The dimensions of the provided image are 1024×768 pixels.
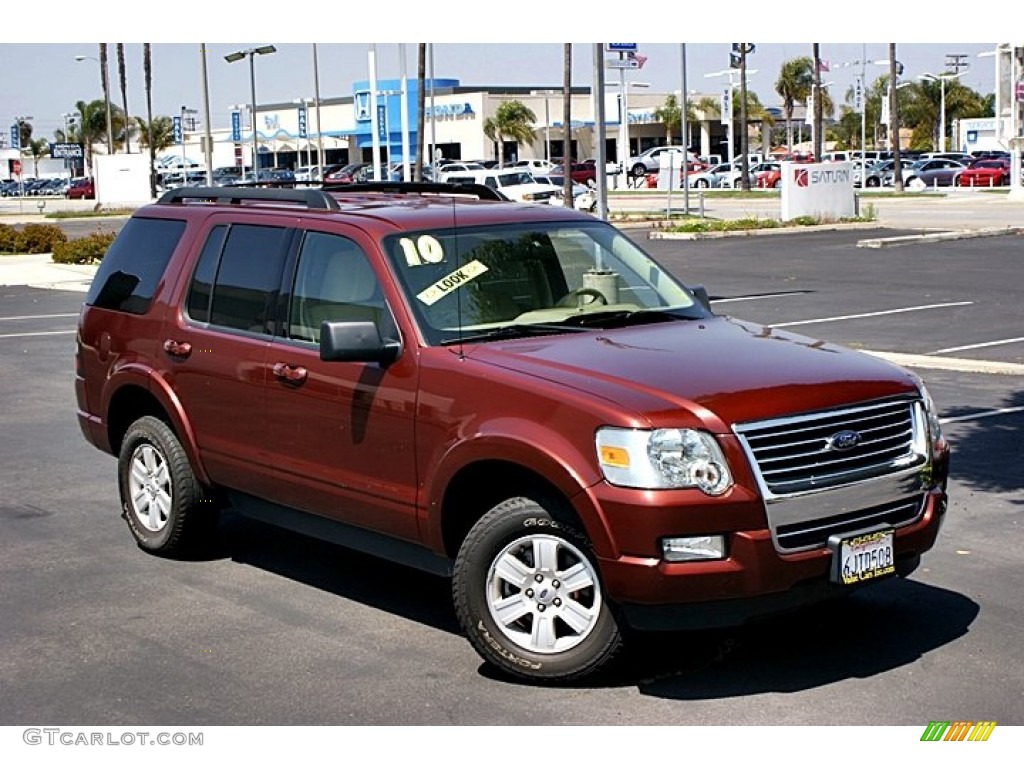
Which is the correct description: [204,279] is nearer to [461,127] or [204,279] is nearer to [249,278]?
[249,278]

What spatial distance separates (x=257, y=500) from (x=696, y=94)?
10271cm

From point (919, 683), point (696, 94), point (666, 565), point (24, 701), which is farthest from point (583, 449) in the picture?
point (696, 94)

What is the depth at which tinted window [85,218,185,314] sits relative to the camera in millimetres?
8352

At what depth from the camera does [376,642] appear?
673 centimetres

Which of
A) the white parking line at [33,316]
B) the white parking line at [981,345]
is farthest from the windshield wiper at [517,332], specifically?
the white parking line at [33,316]

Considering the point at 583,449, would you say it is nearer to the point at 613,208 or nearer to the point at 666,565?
the point at 666,565

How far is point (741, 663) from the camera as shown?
6.32 m

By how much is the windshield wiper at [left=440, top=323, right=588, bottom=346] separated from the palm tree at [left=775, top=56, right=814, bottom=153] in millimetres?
92523

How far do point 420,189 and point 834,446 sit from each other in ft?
11.4

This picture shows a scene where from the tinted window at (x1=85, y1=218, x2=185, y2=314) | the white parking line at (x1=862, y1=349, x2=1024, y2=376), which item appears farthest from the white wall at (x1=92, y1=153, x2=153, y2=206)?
the tinted window at (x1=85, y1=218, x2=185, y2=314)

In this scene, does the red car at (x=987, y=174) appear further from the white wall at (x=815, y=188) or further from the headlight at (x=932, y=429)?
the headlight at (x=932, y=429)

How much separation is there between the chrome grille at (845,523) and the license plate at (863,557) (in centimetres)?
5

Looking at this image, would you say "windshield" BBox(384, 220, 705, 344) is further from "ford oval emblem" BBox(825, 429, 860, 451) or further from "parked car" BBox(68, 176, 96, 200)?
"parked car" BBox(68, 176, 96, 200)
